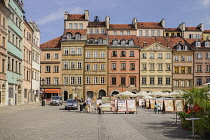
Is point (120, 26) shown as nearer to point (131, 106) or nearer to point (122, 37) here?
point (122, 37)

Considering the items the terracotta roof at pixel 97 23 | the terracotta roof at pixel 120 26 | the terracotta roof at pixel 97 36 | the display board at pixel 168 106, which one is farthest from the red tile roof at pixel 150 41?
the display board at pixel 168 106

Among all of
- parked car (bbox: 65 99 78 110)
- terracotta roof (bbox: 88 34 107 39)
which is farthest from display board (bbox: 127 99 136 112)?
terracotta roof (bbox: 88 34 107 39)

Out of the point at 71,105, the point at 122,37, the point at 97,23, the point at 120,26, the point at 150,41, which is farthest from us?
the point at 97,23

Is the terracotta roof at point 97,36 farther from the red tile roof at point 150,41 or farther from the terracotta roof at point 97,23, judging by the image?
the red tile roof at point 150,41

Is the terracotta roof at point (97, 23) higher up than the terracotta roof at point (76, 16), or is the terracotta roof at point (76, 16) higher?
the terracotta roof at point (76, 16)

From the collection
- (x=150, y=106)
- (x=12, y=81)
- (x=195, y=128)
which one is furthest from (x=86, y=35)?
(x=195, y=128)

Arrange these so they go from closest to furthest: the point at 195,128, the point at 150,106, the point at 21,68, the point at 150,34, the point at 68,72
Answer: the point at 195,128 → the point at 150,106 → the point at 21,68 → the point at 68,72 → the point at 150,34

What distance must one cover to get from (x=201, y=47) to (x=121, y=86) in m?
19.7

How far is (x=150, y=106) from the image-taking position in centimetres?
3841

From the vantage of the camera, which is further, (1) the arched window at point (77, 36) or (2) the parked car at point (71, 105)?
(1) the arched window at point (77, 36)

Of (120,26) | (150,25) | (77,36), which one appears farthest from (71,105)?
(150,25)

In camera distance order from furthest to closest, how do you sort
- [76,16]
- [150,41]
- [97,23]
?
[97,23] < [76,16] < [150,41]

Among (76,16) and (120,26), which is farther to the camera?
(120,26)

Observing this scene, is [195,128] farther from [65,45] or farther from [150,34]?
[150,34]
